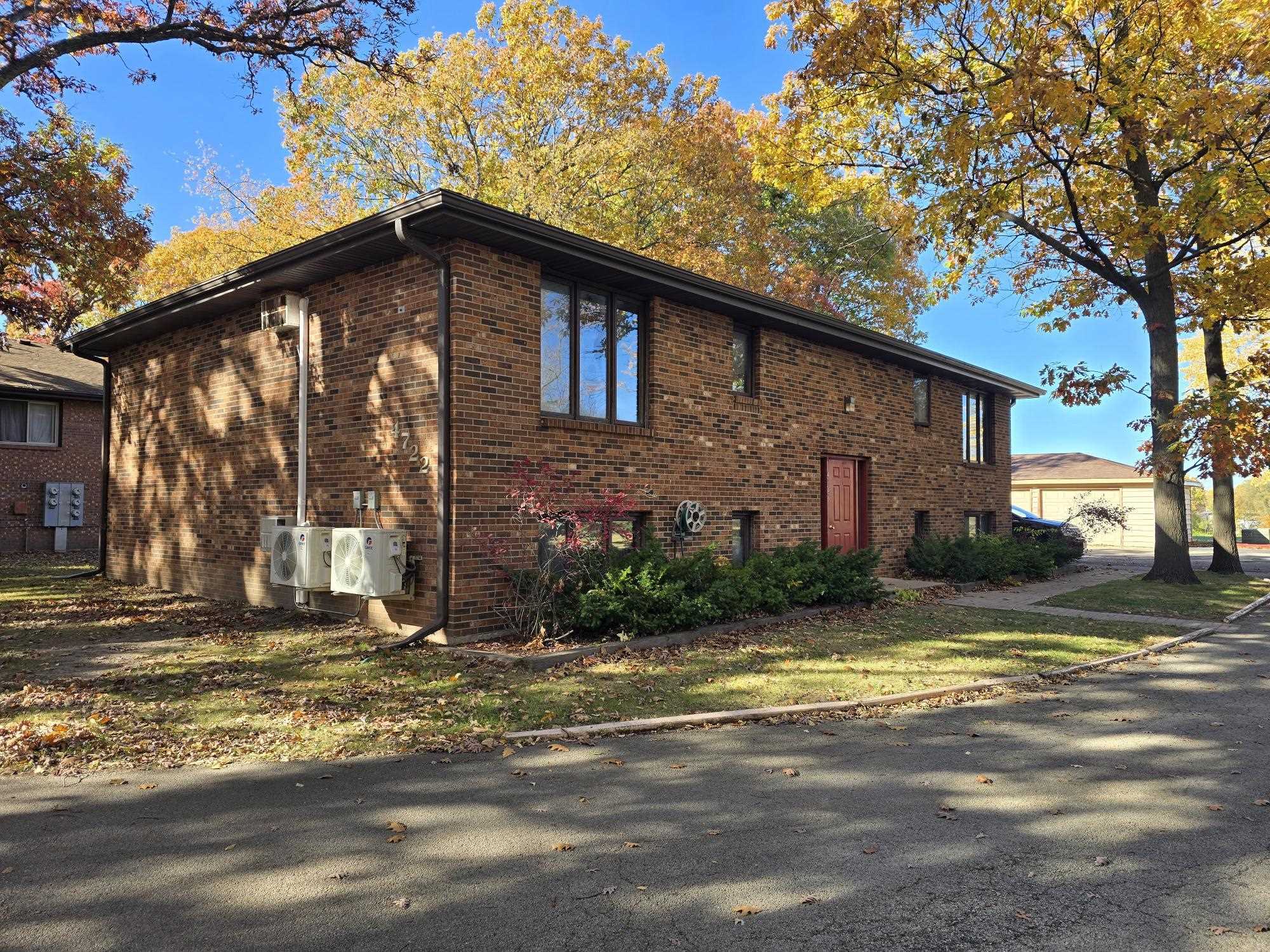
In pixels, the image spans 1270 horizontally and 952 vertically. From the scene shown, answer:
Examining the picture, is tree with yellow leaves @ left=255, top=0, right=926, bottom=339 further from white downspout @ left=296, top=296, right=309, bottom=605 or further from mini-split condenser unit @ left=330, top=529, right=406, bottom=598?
mini-split condenser unit @ left=330, top=529, right=406, bottom=598

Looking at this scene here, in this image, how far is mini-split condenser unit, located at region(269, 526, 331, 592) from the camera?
908 centimetres

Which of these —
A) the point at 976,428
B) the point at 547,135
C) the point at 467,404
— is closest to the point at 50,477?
the point at 547,135

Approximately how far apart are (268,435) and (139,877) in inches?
325

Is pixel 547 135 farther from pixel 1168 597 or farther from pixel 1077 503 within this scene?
pixel 1077 503

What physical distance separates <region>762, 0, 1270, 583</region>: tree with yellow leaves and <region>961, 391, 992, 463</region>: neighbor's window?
4.07m

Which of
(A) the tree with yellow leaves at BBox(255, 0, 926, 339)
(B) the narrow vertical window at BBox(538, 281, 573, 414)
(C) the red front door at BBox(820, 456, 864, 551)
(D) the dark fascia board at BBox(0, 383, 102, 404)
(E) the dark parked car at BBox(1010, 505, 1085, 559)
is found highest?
(A) the tree with yellow leaves at BBox(255, 0, 926, 339)

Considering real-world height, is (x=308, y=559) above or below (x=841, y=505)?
below

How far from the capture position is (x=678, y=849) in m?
3.77

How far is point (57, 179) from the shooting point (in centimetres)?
1361

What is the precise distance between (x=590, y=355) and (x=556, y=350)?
1.87 ft

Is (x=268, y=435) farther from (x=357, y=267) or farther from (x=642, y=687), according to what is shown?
(x=642, y=687)

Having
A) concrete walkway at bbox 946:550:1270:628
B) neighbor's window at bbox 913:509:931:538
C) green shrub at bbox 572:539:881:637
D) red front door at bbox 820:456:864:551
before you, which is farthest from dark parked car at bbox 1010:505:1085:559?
Result: green shrub at bbox 572:539:881:637

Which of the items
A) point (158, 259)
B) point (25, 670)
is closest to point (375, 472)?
point (25, 670)

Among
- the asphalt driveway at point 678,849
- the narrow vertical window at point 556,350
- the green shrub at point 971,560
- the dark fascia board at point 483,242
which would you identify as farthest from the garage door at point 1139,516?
the asphalt driveway at point 678,849
